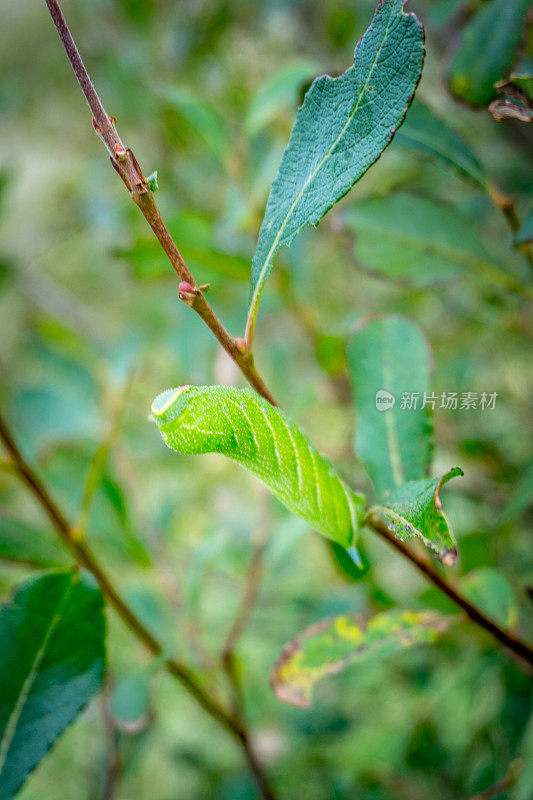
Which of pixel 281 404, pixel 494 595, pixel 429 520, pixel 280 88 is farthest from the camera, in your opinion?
pixel 281 404

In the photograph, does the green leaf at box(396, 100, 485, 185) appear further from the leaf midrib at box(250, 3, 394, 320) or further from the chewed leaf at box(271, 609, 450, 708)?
the chewed leaf at box(271, 609, 450, 708)

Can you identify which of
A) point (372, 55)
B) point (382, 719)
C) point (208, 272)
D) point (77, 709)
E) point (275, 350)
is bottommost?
point (382, 719)

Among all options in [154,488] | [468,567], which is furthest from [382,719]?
[154,488]

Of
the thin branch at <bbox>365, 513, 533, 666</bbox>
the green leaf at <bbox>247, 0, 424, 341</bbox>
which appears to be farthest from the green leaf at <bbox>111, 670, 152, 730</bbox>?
the green leaf at <bbox>247, 0, 424, 341</bbox>

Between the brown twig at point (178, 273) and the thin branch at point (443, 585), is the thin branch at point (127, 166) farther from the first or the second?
the thin branch at point (443, 585)

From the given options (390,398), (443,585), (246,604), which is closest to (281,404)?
(246,604)

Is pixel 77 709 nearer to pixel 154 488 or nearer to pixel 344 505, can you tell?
pixel 344 505

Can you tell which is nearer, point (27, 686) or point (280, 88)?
point (27, 686)

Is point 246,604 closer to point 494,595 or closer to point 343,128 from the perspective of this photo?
point 494,595
